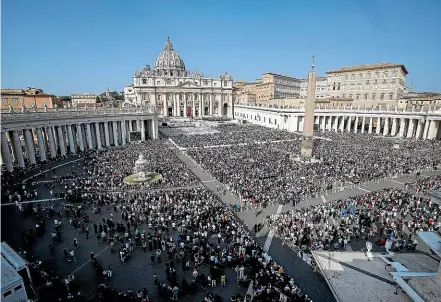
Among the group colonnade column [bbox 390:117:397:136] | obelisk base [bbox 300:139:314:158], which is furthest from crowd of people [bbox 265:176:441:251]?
colonnade column [bbox 390:117:397:136]

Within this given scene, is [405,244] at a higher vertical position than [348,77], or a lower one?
lower

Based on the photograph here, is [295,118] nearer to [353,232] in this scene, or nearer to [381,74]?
[381,74]

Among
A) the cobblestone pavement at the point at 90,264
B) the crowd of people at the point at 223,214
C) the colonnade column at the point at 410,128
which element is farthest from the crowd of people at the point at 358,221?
the colonnade column at the point at 410,128

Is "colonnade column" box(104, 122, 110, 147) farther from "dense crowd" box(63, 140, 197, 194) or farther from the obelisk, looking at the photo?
the obelisk

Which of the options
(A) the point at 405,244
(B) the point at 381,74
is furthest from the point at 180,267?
(B) the point at 381,74

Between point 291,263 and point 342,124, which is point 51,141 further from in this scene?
point 342,124
